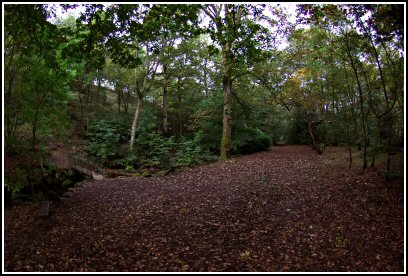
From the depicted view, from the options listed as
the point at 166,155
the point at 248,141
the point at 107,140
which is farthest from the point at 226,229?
the point at 107,140

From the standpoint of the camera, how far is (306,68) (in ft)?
46.4

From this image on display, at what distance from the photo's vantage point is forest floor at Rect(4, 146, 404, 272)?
4.38 meters

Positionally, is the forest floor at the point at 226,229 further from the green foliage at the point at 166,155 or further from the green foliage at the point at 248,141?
the green foliage at the point at 248,141

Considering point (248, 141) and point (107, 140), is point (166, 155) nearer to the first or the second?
point (107, 140)

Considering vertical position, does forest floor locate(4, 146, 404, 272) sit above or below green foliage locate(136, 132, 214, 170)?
below

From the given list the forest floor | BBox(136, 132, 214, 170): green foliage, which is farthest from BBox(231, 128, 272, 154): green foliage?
the forest floor

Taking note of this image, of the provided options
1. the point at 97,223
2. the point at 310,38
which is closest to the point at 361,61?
the point at 310,38

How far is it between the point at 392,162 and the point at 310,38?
748cm

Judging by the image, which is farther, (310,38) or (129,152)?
(129,152)

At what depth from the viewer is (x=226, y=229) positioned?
18.7 ft

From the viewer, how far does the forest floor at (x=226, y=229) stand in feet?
14.4

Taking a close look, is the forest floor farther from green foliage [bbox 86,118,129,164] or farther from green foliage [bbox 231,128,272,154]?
green foliage [bbox 86,118,129,164]

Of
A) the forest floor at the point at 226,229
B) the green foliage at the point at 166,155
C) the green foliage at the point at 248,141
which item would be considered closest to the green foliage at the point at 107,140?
the green foliage at the point at 166,155

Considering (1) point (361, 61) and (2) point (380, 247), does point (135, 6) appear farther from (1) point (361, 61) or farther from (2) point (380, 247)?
(1) point (361, 61)
